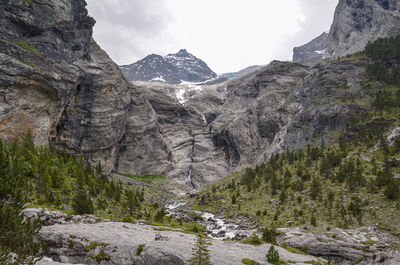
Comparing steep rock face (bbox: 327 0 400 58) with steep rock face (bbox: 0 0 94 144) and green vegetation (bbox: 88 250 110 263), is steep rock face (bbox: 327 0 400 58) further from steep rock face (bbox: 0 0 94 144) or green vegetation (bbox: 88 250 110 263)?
green vegetation (bbox: 88 250 110 263)

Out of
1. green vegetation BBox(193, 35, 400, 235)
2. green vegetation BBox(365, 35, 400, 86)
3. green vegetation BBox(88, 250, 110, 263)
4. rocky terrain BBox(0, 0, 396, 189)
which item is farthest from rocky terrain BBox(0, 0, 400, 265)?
green vegetation BBox(365, 35, 400, 86)

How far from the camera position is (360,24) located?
159 m

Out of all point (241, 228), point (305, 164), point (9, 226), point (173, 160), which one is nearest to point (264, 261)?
point (9, 226)

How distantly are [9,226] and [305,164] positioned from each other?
61.0m

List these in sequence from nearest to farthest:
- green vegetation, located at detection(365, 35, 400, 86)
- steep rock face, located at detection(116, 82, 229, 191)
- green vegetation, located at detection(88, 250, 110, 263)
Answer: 1. green vegetation, located at detection(88, 250, 110, 263)
2. green vegetation, located at detection(365, 35, 400, 86)
3. steep rock face, located at detection(116, 82, 229, 191)

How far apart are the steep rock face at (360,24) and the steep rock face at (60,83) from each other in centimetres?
13938

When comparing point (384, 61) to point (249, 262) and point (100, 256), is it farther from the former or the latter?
point (100, 256)

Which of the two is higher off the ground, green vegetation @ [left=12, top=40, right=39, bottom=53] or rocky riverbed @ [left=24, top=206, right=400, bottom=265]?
green vegetation @ [left=12, top=40, right=39, bottom=53]

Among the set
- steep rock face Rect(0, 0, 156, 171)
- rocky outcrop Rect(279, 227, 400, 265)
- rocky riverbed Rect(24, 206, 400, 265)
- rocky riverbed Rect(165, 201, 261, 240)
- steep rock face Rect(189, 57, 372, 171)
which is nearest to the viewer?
rocky riverbed Rect(24, 206, 400, 265)

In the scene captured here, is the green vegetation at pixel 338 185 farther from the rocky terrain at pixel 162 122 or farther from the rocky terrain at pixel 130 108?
the rocky terrain at pixel 130 108

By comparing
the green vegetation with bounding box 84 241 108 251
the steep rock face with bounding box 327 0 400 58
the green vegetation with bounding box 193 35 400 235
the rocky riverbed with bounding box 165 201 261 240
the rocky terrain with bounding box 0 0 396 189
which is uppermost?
the steep rock face with bounding box 327 0 400 58

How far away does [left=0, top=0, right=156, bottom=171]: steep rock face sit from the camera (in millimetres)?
69688

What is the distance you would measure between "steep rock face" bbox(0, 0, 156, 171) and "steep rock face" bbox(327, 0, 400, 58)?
13938 centimetres

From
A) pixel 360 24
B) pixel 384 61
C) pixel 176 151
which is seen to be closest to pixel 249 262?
pixel 384 61
